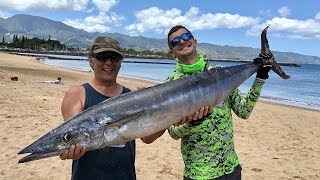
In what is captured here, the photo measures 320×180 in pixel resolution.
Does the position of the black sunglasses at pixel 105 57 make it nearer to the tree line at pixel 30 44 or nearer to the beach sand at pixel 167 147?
the beach sand at pixel 167 147

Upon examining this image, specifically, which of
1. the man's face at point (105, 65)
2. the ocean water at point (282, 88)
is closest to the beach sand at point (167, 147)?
the ocean water at point (282, 88)

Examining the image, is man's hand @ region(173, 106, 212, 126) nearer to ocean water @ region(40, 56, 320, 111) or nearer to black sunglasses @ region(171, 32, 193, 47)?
black sunglasses @ region(171, 32, 193, 47)

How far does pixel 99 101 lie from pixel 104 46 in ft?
1.74

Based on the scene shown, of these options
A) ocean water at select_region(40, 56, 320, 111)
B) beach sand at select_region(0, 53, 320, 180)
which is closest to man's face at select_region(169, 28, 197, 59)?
beach sand at select_region(0, 53, 320, 180)

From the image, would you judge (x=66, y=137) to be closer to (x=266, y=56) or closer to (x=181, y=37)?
(x=181, y=37)

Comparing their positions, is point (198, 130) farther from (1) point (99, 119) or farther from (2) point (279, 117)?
(2) point (279, 117)

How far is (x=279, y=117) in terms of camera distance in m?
18.0

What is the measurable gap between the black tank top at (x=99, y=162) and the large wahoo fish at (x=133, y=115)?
9.5 inches

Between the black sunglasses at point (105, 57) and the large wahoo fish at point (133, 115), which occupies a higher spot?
the black sunglasses at point (105, 57)

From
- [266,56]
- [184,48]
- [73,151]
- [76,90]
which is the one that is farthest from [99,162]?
[266,56]

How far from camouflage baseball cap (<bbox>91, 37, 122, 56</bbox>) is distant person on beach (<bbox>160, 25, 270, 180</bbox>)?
64 centimetres

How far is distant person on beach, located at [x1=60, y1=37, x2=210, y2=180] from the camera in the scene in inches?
137

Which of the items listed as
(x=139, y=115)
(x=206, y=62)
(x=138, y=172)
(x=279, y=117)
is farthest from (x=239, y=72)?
(x=279, y=117)

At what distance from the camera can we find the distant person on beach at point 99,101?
3.48 metres
